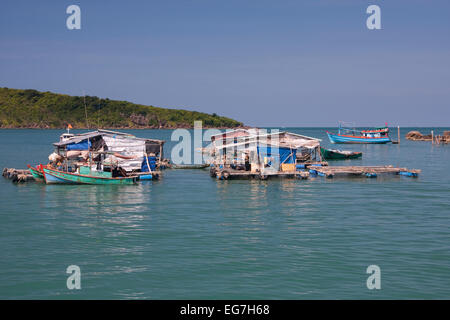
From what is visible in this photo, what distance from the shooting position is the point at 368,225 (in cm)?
2552

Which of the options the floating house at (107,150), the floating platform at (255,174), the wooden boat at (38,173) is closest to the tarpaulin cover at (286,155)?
the floating platform at (255,174)

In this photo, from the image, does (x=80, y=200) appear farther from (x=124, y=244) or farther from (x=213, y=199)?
(x=124, y=244)

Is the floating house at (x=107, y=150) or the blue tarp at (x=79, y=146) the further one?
the blue tarp at (x=79, y=146)

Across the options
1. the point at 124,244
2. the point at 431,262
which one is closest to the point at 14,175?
the point at 124,244

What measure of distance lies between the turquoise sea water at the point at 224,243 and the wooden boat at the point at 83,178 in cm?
126

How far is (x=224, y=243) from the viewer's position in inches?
853

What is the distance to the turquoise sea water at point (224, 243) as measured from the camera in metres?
16.4

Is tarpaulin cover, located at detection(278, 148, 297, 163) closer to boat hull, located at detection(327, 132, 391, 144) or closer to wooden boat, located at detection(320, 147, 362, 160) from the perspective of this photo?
wooden boat, located at detection(320, 147, 362, 160)

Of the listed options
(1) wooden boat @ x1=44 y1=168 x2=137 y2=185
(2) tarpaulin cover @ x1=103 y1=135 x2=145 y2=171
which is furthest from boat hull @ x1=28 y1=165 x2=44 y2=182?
(2) tarpaulin cover @ x1=103 y1=135 x2=145 y2=171

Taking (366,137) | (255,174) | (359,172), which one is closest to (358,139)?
(366,137)

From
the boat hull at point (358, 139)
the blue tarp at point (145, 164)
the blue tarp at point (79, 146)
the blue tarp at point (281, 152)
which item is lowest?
the blue tarp at point (145, 164)

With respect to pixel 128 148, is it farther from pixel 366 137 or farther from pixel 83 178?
pixel 366 137

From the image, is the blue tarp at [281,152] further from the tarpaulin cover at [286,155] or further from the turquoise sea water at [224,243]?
the turquoise sea water at [224,243]

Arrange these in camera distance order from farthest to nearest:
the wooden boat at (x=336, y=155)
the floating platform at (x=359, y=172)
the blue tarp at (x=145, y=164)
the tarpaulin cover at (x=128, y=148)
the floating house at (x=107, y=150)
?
the wooden boat at (x=336, y=155), the floating platform at (x=359, y=172), the blue tarp at (x=145, y=164), the tarpaulin cover at (x=128, y=148), the floating house at (x=107, y=150)
